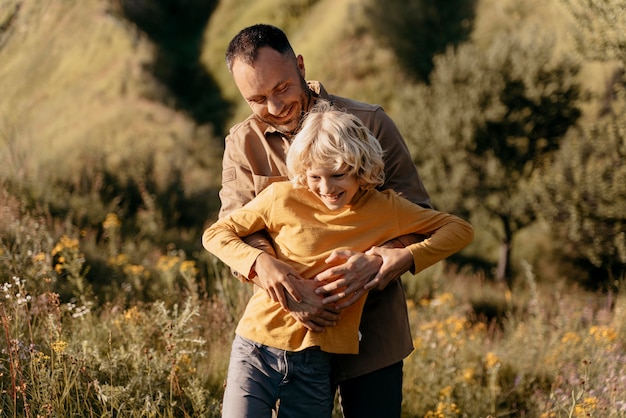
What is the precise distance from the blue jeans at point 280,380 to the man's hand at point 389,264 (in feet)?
1.10

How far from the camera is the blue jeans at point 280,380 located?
252cm

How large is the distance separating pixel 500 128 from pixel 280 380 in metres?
22.6

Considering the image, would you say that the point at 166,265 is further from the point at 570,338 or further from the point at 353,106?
the point at 353,106

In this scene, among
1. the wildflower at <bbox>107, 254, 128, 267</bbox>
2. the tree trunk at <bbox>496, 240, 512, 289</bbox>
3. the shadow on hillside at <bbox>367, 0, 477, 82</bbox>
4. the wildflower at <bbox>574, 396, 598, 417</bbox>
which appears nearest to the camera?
the wildflower at <bbox>574, 396, 598, 417</bbox>

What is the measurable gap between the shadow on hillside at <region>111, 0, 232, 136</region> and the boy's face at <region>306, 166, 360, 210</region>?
3148 cm

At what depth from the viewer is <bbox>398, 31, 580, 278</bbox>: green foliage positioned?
2336 cm

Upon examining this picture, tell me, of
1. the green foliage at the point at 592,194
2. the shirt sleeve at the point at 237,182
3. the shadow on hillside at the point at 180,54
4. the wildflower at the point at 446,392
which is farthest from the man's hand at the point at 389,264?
the shadow on hillside at the point at 180,54

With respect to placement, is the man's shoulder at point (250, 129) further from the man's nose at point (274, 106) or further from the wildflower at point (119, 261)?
the wildflower at point (119, 261)

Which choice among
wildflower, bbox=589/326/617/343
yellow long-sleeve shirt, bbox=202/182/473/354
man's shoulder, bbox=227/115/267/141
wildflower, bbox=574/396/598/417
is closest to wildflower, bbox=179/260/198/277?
man's shoulder, bbox=227/115/267/141

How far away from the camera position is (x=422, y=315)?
773 cm

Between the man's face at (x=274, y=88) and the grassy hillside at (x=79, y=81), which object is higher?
the grassy hillside at (x=79, y=81)

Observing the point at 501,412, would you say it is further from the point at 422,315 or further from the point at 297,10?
the point at 297,10

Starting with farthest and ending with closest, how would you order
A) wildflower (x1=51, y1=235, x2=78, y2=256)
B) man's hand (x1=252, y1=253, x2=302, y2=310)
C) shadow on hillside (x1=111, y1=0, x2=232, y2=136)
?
shadow on hillside (x1=111, y1=0, x2=232, y2=136) < wildflower (x1=51, y1=235, x2=78, y2=256) < man's hand (x1=252, y1=253, x2=302, y2=310)

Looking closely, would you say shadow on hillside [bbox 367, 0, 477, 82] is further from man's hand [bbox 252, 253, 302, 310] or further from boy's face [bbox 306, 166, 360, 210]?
man's hand [bbox 252, 253, 302, 310]
